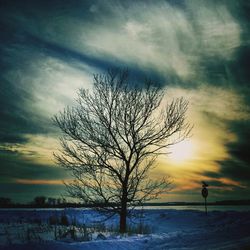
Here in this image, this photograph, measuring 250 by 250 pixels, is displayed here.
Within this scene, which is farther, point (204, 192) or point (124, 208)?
point (204, 192)

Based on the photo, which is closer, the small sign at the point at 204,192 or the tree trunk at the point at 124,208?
the tree trunk at the point at 124,208

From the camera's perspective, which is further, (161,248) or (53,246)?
(161,248)

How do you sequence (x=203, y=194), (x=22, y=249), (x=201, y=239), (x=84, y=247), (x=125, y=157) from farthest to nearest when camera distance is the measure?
(x=203, y=194)
(x=125, y=157)
(x=201, y=239)
(x=84, y=247)
(x=22, y=249)

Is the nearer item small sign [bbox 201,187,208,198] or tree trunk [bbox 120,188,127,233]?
tree trunk [bbox 120,188,127,233]

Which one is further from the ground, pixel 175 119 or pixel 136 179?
pixel 175 119

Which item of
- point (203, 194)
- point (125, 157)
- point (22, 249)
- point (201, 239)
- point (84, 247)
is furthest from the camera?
point (203, 194)

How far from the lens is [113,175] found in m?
15.2

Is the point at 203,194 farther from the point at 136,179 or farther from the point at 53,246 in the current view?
the point at 53,246

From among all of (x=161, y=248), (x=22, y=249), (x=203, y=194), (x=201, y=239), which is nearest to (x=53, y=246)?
(x=22, y=249)

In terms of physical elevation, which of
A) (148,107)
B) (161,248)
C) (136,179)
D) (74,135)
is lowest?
(161,248)

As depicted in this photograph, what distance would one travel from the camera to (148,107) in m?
→ 15.6

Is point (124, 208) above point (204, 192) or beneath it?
beneath

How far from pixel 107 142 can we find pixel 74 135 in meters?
1.78

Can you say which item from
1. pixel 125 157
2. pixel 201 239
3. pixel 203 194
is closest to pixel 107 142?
pixel 125 157
